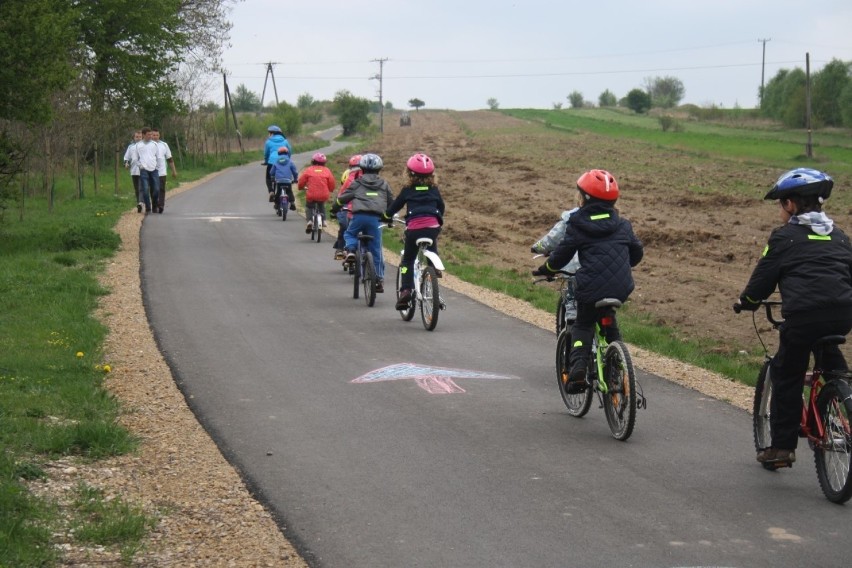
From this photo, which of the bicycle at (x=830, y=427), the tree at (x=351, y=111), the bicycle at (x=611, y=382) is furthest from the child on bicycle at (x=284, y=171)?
the tree at (x=351, y=111)

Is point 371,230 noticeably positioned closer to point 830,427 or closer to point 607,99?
point 830,427

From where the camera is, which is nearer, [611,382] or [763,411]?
[763,411]

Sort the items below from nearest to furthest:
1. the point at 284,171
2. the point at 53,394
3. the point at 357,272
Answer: the point at 53,394 → the point at 357,272 → the point at 284,171

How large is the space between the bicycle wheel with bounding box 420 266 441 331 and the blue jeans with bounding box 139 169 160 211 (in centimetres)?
1530

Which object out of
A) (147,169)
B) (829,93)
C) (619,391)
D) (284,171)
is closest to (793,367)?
(619,391)

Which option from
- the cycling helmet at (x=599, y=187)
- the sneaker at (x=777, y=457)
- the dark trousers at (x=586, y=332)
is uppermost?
the cycling helmet at (x=599, y=187)

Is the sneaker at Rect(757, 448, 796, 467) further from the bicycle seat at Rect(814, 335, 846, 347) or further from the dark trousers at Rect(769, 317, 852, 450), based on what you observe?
the bicycle seat at Rect(814, 335, 846, 347)

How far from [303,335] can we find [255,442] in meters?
4.49

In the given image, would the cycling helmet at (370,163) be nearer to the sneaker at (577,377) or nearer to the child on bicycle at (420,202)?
Result: the child on bicycle at (420,202)

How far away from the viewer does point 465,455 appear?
25.0ft

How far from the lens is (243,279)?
17156 millimetres

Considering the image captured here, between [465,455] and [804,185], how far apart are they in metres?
2.70

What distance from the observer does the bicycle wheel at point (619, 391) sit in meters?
7.74

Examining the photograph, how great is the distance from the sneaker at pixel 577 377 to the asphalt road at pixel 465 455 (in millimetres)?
318
